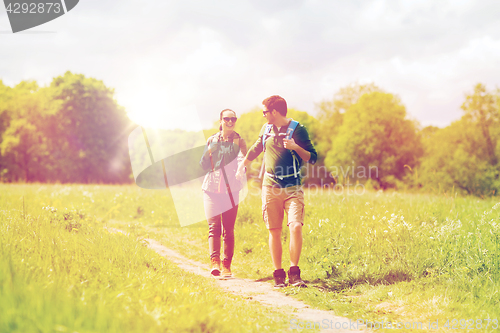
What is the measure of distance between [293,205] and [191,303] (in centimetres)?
198

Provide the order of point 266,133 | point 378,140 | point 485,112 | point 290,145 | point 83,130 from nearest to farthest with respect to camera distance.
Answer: point 290,145 < point 266,133 < point 485,112 < point 378,140 < point 83,130

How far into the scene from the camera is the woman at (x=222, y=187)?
16.4 ft

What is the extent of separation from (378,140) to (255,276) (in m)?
32.0

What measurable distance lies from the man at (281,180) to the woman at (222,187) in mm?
747

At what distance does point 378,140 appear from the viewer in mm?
33781

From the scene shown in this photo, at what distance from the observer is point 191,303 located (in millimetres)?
2840

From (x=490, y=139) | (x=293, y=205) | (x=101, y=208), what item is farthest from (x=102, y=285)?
(x=490, y=139)

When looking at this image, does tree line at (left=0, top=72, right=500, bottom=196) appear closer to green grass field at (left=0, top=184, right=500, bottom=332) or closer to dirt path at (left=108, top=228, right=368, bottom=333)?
green grass field at (left=0, top=184, right=500, bottom=332)

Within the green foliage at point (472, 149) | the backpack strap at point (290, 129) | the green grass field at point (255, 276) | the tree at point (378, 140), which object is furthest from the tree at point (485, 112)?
the backpack strap at point (290, 129)

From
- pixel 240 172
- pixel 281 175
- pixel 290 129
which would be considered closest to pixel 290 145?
pixel 290 129

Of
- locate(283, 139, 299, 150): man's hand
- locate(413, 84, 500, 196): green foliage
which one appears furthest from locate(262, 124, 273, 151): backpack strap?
locate(413, 84, 500, 196): green foliage

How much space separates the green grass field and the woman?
564mm

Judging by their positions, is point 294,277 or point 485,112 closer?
point 294,277

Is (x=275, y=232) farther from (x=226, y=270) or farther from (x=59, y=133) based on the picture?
(x=59, y=133)
